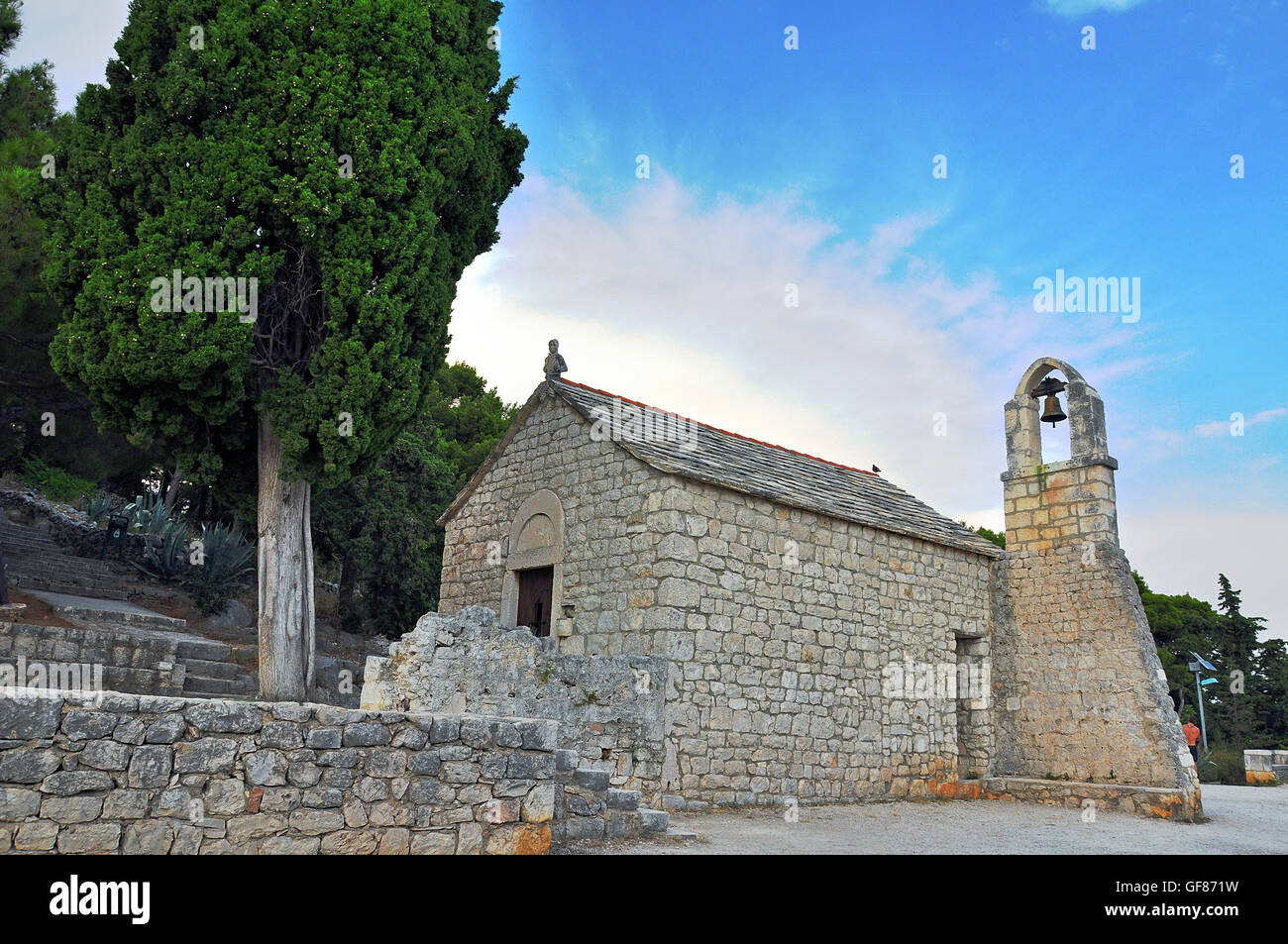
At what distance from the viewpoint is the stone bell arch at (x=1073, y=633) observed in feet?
40.2

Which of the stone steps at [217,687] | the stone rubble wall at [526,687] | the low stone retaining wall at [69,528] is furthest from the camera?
the low stone retaining wall at [69,528]

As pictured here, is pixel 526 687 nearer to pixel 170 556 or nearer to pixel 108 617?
pixel 108 617

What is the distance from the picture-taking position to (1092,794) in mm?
12102

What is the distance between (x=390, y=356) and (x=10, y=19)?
30.8ft

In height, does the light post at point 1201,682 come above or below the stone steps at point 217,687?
below

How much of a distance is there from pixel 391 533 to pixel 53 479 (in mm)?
6246

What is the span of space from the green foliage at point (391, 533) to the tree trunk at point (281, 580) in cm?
630

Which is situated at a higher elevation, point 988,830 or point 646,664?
point 646,664

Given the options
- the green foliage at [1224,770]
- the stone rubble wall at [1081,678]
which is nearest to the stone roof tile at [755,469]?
the stone rubble wall at [1081,678]

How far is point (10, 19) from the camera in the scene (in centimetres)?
1338

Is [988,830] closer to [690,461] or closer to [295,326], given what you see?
[690,461]

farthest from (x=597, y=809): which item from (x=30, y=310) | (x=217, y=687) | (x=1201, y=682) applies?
(x=1201, y=682)

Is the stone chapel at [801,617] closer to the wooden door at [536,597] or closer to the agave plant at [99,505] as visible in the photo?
the wooden door at [536,597]
